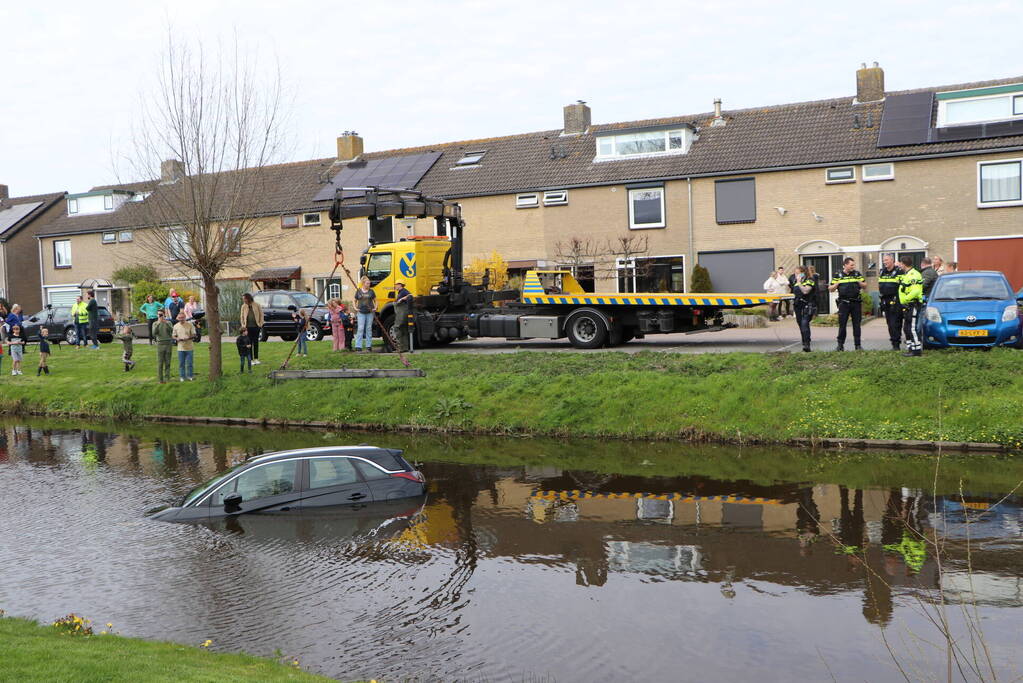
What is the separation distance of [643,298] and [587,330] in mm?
1729

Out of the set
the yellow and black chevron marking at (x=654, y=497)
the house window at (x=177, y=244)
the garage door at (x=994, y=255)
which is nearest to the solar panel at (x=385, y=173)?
the house window at (x=177, y=244)

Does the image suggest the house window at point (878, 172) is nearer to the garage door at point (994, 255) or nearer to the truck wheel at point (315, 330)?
the garage door at point (994, 255)

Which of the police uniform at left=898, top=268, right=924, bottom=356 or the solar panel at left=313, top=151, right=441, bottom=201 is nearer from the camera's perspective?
the police uniform at left=898, top=268, right=924, bottom=356

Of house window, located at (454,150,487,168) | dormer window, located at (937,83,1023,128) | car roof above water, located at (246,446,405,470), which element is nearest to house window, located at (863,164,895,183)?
dormer window, located at (937,83,1023,128)

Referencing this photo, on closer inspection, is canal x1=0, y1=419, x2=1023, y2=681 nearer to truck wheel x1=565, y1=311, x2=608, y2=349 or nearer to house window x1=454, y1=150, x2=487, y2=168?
truck wheel x1=565, y1=311, x2=608, y2=349

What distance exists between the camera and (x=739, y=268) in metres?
34.8

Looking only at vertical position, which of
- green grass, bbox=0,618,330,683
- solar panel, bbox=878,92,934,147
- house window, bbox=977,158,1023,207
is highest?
solar panel, bbox=878,92,934,147

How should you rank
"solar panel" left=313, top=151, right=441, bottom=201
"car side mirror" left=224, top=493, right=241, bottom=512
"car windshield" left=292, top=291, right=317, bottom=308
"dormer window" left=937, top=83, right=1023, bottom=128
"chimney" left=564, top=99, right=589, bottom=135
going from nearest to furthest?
"car side mirror" left=224, top=493, right=241, bottom=512 → "car windshield" left=292, top=291, right=317, bottom=308 → "dormer window" left=937, top=83, right=1023, bottom=128 → "chimney" left=564, top=99, right=589, bottom=135 → "solar panel" left=313, top=151, right=441, bottom=201

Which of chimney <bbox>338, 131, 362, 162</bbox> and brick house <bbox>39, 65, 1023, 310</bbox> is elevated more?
chimney <bbox>338, 131, 362, 162</bbox>

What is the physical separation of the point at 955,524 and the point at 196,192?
1618 cm

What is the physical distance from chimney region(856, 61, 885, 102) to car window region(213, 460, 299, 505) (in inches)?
1177

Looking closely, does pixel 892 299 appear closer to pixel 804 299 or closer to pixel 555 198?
pixel 804 299

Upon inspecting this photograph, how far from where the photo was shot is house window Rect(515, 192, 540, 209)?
37812mm

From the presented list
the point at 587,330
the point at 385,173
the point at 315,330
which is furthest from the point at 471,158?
the point at 587,330
